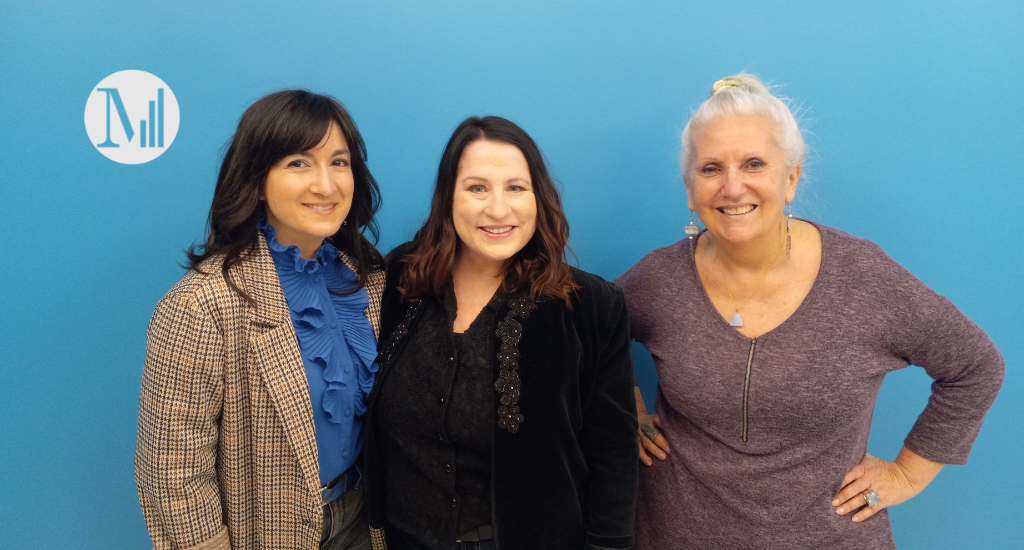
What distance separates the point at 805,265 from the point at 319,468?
138cm

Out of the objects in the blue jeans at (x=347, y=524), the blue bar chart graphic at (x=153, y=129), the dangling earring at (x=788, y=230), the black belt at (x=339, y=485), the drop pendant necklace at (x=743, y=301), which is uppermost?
the dangling earring at (x=788, y=230)

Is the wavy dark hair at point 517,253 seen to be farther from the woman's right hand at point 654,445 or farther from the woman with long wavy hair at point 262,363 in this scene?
the woman's right hand at point 654,445

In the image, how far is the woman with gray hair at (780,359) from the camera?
1460 mm

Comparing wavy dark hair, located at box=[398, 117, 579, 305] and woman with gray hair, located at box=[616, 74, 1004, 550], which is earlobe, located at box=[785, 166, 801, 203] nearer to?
woman with gray hair, located at box=[616, 74, 1004, 550]

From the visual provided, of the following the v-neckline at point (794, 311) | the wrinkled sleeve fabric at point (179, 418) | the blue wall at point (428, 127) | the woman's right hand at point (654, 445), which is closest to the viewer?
the wrinkled sleeve fabric at point (179, 418)

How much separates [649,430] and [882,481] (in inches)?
25.3

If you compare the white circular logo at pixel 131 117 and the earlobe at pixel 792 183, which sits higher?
the earlobe at pixel 792 183

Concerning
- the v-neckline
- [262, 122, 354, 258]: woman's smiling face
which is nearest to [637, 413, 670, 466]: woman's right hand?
the v-neckline

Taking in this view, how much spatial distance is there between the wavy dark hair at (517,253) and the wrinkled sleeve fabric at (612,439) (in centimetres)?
16

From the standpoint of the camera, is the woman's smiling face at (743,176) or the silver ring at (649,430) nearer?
the woman's smiling face at (743,176)

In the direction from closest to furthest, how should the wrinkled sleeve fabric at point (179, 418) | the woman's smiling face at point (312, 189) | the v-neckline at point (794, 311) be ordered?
the wrinkled sleeve fabric at point (179, 418), the woman's smiling face at point (312, 189), the v-neckline at point (794, 311)

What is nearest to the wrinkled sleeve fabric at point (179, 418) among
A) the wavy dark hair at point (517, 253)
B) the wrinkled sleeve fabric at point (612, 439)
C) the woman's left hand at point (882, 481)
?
the wavy dark hair at point (517, 253)

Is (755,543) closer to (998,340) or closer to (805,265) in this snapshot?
(805,265)

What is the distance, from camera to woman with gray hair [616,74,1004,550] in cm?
146
